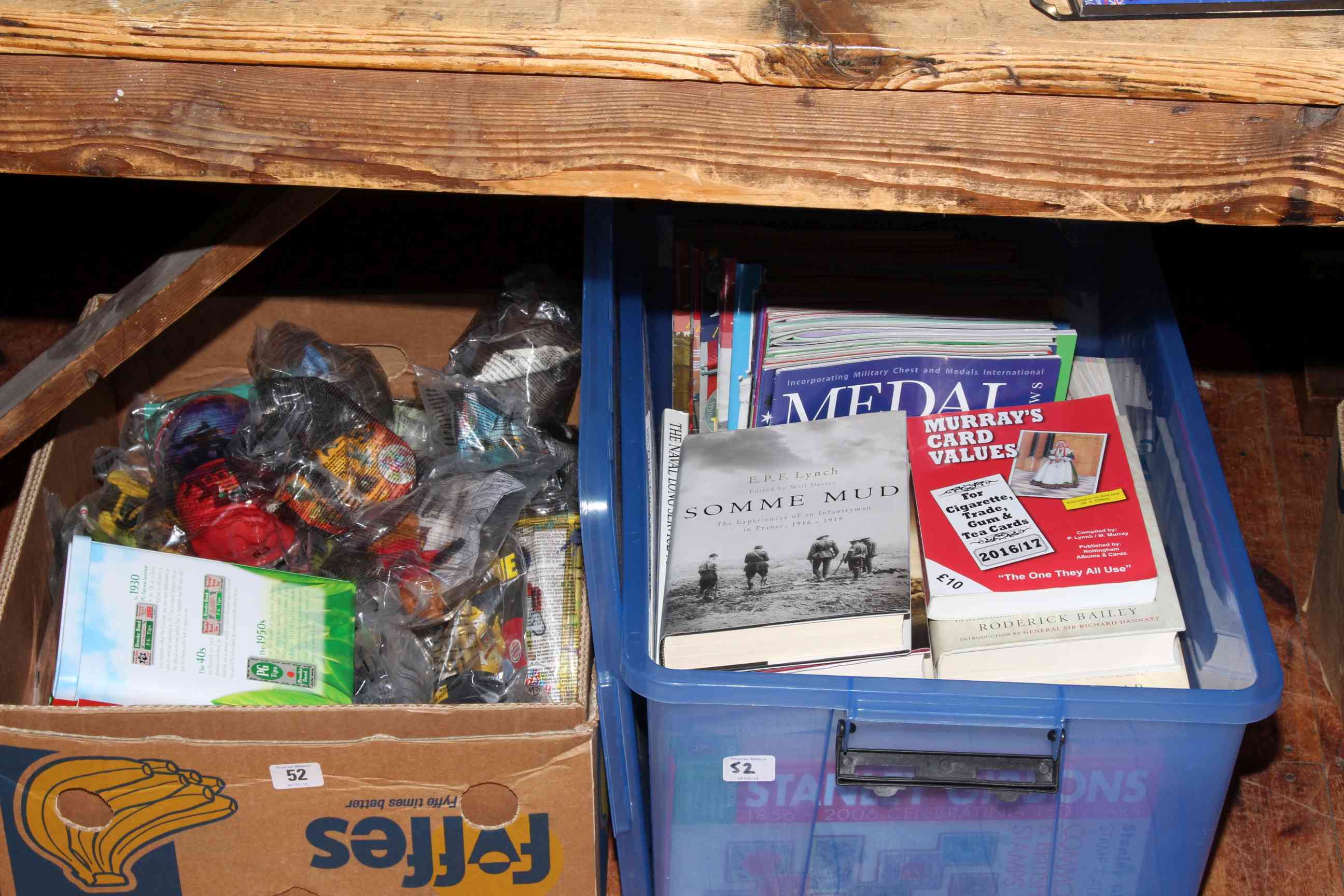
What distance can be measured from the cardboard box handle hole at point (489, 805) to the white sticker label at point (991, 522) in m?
0.42

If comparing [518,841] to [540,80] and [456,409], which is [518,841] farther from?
[540,80]

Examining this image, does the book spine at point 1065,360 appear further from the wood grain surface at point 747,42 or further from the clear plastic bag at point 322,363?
the clear plastic bag at point 322,363

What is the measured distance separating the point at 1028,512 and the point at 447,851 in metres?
0.56

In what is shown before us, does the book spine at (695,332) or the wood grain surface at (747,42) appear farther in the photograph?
the book spine at (695,332)

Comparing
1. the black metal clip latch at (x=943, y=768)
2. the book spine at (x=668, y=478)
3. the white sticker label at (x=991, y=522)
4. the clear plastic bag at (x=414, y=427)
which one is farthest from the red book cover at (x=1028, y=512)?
the clear plastic bag at (x=414, y=427)

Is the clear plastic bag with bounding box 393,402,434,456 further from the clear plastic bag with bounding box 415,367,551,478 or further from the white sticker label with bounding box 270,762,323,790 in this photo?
the white sticker label with bounding box 270,762,323,790

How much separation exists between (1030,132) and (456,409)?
28.4 inches

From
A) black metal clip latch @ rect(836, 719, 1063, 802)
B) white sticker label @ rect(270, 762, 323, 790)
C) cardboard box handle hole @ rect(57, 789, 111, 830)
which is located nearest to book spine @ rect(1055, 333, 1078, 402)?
black metal clip latch @ rect(836, 719, 1063, 802)

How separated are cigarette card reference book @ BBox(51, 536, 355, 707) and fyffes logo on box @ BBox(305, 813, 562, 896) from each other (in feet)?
0.37

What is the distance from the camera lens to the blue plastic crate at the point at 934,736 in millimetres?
853

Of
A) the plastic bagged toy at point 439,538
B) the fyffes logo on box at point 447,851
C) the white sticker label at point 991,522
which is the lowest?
the fyffes logo on box at point 447,851

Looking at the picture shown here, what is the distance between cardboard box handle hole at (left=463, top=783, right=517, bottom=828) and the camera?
969mm

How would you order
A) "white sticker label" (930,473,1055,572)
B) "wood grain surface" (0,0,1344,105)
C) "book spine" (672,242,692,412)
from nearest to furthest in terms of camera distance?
1. "wood grain surface" (0,0,1344,105)
2. "white sticker label" (930,473,1055,572)
3. "book spine" (672,242,692,412)

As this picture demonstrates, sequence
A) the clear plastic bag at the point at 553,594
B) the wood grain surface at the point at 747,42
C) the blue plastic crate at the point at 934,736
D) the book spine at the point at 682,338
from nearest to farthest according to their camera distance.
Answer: the wood grain surface at the point at 747,42
the blue plastic crate at the point at 934,736
the clear plastic bag at the point at 553,594
the book spine at the point at 682,338
